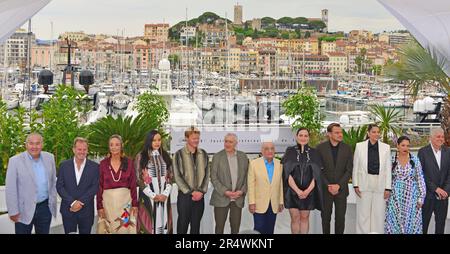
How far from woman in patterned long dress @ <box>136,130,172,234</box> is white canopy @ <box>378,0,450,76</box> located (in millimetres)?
2014

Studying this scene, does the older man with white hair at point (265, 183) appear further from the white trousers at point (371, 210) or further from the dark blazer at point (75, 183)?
the dark blazer at point (75, 183)

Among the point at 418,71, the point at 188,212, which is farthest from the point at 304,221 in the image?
the point at 418,71

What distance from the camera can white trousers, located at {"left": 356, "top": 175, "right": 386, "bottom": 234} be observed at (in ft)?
14.0

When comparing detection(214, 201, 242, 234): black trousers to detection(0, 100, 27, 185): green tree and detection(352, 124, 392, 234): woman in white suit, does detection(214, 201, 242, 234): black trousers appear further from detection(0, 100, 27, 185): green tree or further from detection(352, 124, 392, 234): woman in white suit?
detection(0, 100, 27, 185): green tree

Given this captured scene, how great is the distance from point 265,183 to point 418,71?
3141 mm

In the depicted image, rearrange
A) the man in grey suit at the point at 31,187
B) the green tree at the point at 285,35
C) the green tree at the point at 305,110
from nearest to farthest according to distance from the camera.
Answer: the man in grey suit at the point at 31,187, the green tree at the point at 305,110, the green tree at the point at 285,35

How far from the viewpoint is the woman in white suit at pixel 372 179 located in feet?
13.7

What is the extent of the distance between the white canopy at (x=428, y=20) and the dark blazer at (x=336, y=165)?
1074mm

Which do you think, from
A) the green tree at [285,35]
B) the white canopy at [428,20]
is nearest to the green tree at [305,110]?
the white canopy at [428,20]

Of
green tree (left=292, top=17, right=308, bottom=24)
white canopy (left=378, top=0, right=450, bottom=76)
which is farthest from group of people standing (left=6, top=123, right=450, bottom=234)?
green tree (left=292, top=17, right=308, bottom=24)

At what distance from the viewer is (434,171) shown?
167 inches

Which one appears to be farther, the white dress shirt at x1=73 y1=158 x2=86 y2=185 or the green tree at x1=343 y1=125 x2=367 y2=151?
the green tree at x1=343 y1=125 x2=367 y2=151
